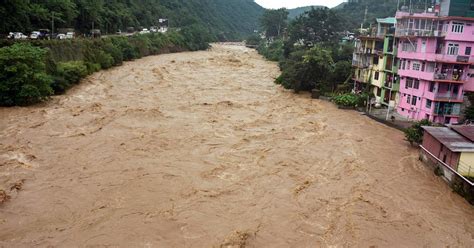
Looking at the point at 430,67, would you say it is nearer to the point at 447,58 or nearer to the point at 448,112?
the point at 447,58

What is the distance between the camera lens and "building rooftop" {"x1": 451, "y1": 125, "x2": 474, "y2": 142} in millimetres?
15964

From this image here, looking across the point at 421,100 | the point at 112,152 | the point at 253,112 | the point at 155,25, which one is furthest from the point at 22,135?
the point at 155,25

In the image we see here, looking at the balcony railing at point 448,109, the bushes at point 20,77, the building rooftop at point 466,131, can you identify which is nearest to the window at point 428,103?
the balcony railing at point 448,109

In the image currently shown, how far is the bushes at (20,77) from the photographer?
22.3m

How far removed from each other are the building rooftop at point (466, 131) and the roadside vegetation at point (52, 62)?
2040 cm

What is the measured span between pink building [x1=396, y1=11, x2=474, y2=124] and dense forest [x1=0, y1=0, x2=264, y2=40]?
Answer: 27.8 metres

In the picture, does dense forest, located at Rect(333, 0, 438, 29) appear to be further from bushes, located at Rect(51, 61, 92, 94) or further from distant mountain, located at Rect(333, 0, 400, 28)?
bushes, located at Rect(51, 61, 92, 94)

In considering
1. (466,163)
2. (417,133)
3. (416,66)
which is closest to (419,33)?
(416,66)

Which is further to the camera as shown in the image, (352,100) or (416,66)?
(352,100)

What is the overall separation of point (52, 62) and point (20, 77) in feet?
18.5

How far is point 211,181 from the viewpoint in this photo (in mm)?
14234

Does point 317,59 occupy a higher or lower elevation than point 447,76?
higher

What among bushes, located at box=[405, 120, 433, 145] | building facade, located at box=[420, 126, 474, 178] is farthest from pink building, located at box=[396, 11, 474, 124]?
Answer: building facade, located at box=[420, 126, 474, 178]

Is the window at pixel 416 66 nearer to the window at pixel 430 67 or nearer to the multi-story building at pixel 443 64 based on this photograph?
the multi-story building at pixel 443 64
